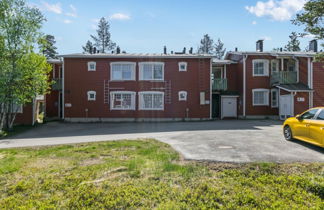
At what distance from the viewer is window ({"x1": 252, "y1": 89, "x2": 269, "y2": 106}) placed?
57.9ft

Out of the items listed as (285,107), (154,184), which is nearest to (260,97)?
(285,107)

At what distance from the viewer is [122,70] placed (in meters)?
17.1

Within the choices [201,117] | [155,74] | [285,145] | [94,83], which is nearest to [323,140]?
[285,145]

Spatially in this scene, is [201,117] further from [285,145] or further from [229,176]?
[229,176]

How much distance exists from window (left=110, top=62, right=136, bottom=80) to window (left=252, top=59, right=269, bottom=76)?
39.1 ft

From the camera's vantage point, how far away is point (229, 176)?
409 cm

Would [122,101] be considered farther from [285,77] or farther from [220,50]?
[220,50]

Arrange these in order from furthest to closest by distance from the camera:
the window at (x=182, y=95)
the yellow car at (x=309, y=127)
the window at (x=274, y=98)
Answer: the window at (x=274, y=98) < the window at (x=182, y=95) < the yellow car at (x=309, y=127)

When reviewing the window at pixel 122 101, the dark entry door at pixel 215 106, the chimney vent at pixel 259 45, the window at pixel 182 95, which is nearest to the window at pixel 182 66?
the window at pixel 182 95

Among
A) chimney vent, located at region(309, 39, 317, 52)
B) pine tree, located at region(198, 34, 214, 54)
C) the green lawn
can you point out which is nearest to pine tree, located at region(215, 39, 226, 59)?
pine tree, located at region(198, 34, 214, 54)

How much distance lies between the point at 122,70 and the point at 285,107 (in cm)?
1536

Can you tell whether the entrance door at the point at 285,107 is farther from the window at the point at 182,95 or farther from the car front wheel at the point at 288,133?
the car front wheel at the point at 288,133

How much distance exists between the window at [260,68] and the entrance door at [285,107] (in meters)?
2.91

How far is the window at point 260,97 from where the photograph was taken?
695 inches
